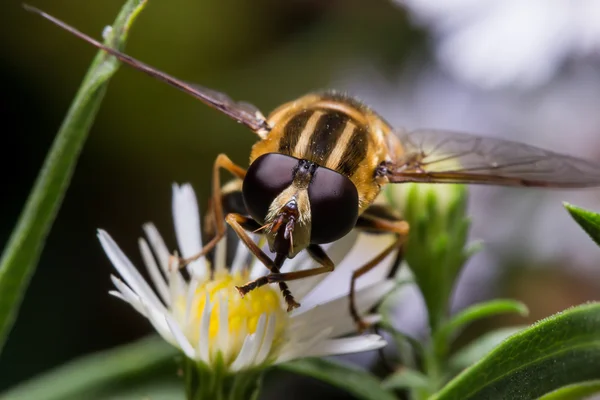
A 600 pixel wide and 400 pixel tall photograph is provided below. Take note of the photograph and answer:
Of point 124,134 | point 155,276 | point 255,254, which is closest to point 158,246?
point 155,276

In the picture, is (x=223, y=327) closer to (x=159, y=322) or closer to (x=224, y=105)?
(x=159, y=322)

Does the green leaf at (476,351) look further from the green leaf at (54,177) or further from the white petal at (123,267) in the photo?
the green leaf at (54,177)

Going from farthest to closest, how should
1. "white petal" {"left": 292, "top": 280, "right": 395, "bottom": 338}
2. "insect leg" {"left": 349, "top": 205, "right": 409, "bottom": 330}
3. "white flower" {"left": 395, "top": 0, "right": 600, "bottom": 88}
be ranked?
1. "white flower" {"left": 395, "top": 0, "right": 600, "bottom": 88}
2. "insect leg" {"left": 349, "top": 205, "right": 409, "bottom": 330}
3. "white petal" {"left": 292, "top": 280, "right": 395, "bottom": 338}

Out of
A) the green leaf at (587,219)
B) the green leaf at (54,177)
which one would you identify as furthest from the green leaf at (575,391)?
the green leaf at (54,177)

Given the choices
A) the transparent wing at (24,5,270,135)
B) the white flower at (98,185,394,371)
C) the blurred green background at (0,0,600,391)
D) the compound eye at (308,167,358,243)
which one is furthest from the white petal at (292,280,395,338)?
the blurred green background at (0,0,600,391)

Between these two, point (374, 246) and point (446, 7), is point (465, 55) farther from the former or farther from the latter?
point (374, 246)

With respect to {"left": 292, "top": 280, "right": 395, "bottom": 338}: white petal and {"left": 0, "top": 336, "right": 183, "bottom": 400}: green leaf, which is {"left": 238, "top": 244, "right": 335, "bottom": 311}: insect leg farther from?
{"left": 0, "top": 336, "right": 183, "bottom": 400}: green leaf
